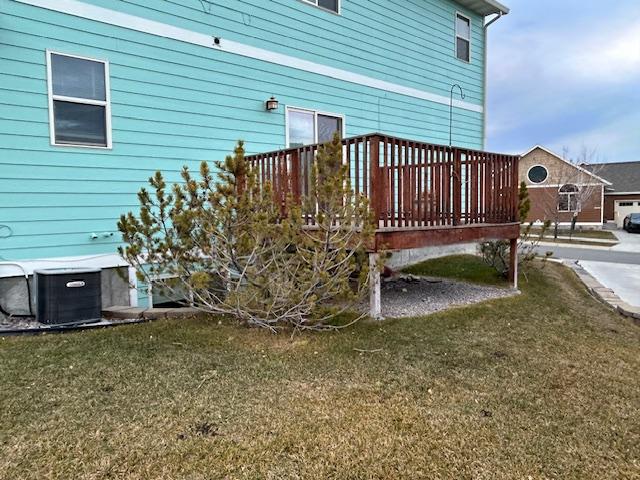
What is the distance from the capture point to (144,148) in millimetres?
5734

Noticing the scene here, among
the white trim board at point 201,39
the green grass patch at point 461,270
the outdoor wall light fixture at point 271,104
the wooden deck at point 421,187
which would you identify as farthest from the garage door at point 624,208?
the outdoor wall light fixture at point 271,104

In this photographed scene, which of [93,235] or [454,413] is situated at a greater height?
[93,235]

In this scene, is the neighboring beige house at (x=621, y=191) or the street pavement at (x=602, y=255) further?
the neighboring beige house at (x=621, y=191)

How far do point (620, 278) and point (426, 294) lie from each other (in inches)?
237

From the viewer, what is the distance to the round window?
1196 inches

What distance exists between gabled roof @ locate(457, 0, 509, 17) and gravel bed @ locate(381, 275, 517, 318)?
6850mm

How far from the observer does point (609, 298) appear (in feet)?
23.2

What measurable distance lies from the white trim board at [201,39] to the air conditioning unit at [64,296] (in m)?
3.03

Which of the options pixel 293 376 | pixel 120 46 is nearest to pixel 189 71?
pixel 120 46

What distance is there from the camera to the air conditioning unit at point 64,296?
4.66 metres

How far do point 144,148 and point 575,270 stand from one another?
9.59 meters

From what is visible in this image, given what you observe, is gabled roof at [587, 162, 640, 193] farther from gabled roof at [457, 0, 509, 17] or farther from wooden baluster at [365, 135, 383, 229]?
wooden baluster at [365, 135, 383, 229]

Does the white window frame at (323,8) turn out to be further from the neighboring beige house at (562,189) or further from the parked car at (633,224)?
the parked car at (633,224)

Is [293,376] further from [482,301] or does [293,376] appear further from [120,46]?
[120,46]
